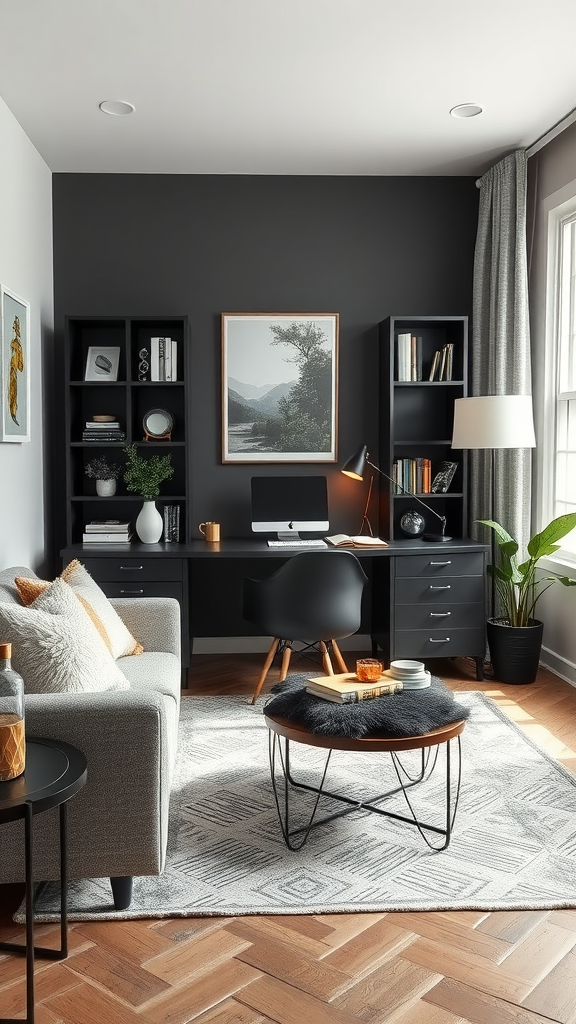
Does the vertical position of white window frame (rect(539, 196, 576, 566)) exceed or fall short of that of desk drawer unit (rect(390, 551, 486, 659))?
it exceeds it

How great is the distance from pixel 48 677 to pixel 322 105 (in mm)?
2969

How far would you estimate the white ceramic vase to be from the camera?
4645 mm

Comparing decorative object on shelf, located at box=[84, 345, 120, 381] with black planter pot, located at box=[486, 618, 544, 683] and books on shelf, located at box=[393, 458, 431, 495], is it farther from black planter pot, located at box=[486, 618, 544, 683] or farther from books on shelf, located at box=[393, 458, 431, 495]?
black planter pot, located at box=[486, 618, 544, 683]

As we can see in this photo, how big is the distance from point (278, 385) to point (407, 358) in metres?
0.77

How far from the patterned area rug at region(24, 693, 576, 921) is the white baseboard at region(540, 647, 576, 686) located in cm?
106

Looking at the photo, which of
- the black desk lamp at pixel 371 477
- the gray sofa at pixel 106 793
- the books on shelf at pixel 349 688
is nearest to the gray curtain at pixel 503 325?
Answer: the black desk lamp at pixel 371 477

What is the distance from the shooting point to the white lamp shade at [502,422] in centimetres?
426

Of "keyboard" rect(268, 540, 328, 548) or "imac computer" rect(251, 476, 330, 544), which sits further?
"imac computer" rect(251, 476, 330, 544)

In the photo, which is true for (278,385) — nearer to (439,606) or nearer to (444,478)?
(444,478)

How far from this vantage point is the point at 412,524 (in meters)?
4.82

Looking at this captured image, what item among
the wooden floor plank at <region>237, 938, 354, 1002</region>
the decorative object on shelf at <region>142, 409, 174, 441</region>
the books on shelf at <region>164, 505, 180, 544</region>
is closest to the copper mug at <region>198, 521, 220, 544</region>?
the books on shelf at <region>164, 505, 180, 544</region>

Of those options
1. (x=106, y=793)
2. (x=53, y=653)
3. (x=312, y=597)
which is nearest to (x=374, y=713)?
(x=106, y=793)

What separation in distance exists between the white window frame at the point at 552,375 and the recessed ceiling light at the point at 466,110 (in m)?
0.69

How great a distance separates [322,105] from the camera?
157 inches
